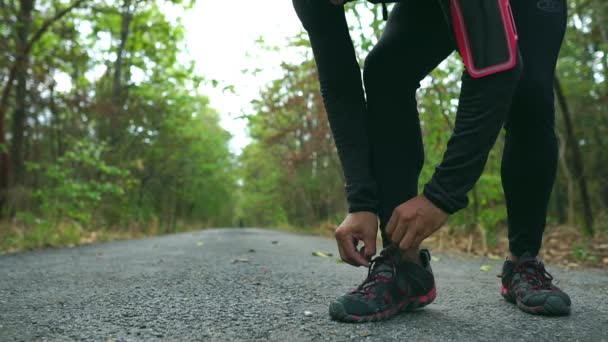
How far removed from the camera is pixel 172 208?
2455 centimetres

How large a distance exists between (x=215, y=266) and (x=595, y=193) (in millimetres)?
13672

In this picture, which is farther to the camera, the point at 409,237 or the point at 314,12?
the point at 314,12

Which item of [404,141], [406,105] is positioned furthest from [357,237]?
[406,105]

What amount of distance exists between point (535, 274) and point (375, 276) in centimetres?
62

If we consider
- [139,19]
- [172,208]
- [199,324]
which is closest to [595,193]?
[139,19]

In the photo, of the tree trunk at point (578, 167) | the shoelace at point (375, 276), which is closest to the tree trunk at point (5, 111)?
the shoelace at point (375, 276)

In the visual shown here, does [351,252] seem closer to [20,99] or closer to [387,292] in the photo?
[387,292]

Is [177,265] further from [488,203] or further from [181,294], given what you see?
[488,203]

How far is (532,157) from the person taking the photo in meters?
1.67

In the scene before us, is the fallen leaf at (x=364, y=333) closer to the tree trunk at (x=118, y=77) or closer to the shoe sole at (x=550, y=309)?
the shoe sole at (x=550, y=309)

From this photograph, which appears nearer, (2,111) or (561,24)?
(561,24)

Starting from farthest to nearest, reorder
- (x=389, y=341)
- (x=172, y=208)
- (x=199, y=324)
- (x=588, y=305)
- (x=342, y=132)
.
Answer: (x=172, y=208), (x=588, y=305), (x=342, y=132), (x=199, y=324), (x=389, y=341)

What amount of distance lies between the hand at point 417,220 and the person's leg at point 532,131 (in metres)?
0.68

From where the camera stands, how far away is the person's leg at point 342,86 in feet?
4.69
